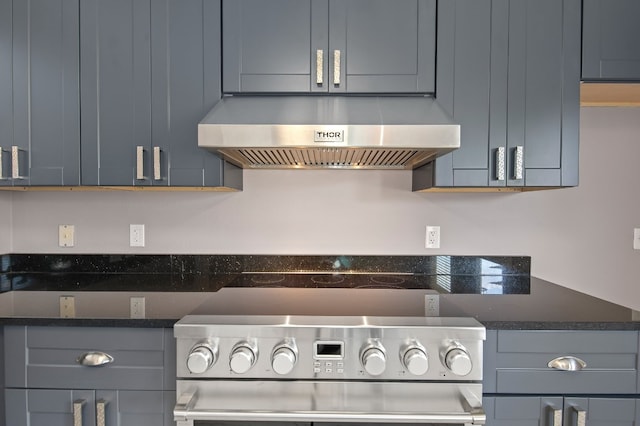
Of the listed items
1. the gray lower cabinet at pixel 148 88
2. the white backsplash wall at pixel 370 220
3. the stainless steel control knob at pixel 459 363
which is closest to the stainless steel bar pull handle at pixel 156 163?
the gray lower cabinet at pixel 148 88

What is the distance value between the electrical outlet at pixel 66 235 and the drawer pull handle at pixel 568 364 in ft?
7.13

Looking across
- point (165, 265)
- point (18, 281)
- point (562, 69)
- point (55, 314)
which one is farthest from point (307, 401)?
point (562, 69)

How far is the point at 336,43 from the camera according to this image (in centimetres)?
151

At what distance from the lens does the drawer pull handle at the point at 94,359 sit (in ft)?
3.86

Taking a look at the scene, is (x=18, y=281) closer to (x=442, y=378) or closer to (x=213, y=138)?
(x=213, y=138)

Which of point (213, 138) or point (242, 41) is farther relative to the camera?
point (242, 41)

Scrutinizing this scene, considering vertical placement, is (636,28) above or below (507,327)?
above

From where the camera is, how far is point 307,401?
1137mm

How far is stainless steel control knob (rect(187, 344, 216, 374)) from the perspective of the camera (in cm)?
109

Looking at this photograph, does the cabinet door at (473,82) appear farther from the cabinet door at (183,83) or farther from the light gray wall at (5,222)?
the light gray wall at (5,222)

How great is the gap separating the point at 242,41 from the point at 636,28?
1625 millimetres

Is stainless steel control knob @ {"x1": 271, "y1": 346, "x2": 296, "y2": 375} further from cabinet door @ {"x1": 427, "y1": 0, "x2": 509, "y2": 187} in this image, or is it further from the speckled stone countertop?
cabinet door @ {"x1": 427, "y1": 0, "x2": 509, "y2": 187}

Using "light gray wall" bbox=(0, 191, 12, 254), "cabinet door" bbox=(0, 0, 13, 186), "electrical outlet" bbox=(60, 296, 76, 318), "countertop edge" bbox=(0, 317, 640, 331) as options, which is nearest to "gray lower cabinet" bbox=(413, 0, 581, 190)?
"countertop edge" bbox=(0, 317, 640, 331)

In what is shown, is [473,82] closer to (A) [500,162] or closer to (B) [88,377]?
(A) [500,162]
